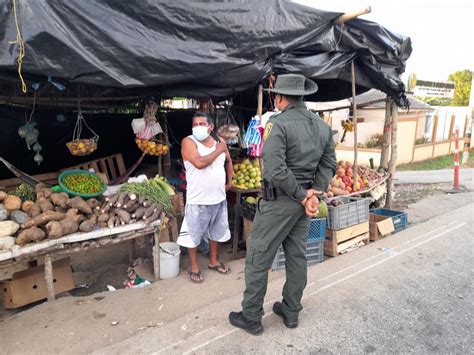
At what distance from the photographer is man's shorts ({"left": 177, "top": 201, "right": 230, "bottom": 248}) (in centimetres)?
438

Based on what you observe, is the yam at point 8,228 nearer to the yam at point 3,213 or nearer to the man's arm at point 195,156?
the yam at point 3,213

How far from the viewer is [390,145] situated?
7.55m

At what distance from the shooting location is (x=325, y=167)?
3.20 meters

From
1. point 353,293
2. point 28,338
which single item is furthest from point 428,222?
point 28,338

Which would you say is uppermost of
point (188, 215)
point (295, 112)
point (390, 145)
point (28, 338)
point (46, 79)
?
point (46, 79)

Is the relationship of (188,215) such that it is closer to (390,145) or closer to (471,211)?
(390,145)

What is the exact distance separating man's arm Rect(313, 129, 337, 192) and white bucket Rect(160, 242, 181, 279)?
7.41ft

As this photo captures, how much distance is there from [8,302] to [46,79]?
8.06 ft

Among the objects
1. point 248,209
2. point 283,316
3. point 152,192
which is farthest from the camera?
point 248,209

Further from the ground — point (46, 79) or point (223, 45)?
point (223, 45)

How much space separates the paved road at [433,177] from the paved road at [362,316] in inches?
282

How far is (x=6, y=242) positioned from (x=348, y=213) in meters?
4.34

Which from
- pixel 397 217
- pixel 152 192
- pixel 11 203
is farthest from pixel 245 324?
pixel 397 217

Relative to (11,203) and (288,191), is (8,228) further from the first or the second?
(288,191)
